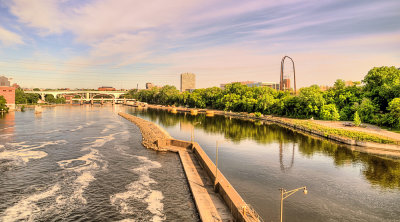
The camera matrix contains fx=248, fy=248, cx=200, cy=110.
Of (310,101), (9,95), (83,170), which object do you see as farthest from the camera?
(9,95)

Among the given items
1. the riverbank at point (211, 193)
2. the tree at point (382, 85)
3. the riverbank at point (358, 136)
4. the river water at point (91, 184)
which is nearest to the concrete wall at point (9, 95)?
the river water at point (91, 184)

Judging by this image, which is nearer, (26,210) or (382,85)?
(26,210)

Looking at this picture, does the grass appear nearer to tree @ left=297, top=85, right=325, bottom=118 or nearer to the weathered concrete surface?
tree @ left=297, top=85, right=325, bottom=118

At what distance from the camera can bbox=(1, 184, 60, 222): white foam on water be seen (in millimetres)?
29531

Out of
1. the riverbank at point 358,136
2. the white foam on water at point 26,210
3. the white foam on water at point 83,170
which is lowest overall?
the white foam on water at point 26,210

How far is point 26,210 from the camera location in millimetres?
31219

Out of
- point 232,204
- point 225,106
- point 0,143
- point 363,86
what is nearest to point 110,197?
point 232,204

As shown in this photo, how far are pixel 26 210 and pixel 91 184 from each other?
9.57 metres

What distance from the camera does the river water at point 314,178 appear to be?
31.6m

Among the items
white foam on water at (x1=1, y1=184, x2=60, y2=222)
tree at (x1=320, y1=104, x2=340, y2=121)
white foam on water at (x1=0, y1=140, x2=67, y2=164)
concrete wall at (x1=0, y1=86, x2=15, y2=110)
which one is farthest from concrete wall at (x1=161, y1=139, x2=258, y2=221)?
concrete wall at (x1=0, y1=86, x2=15, y2=110)

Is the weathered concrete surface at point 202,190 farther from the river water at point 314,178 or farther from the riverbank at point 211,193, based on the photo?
the river water at point 314,178

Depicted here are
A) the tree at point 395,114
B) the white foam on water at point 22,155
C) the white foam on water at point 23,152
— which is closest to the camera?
the white foam on water at point 22,155

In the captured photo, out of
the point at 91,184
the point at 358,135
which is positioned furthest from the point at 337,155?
the point at 91,184

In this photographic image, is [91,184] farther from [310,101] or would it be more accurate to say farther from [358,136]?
[310,101]
